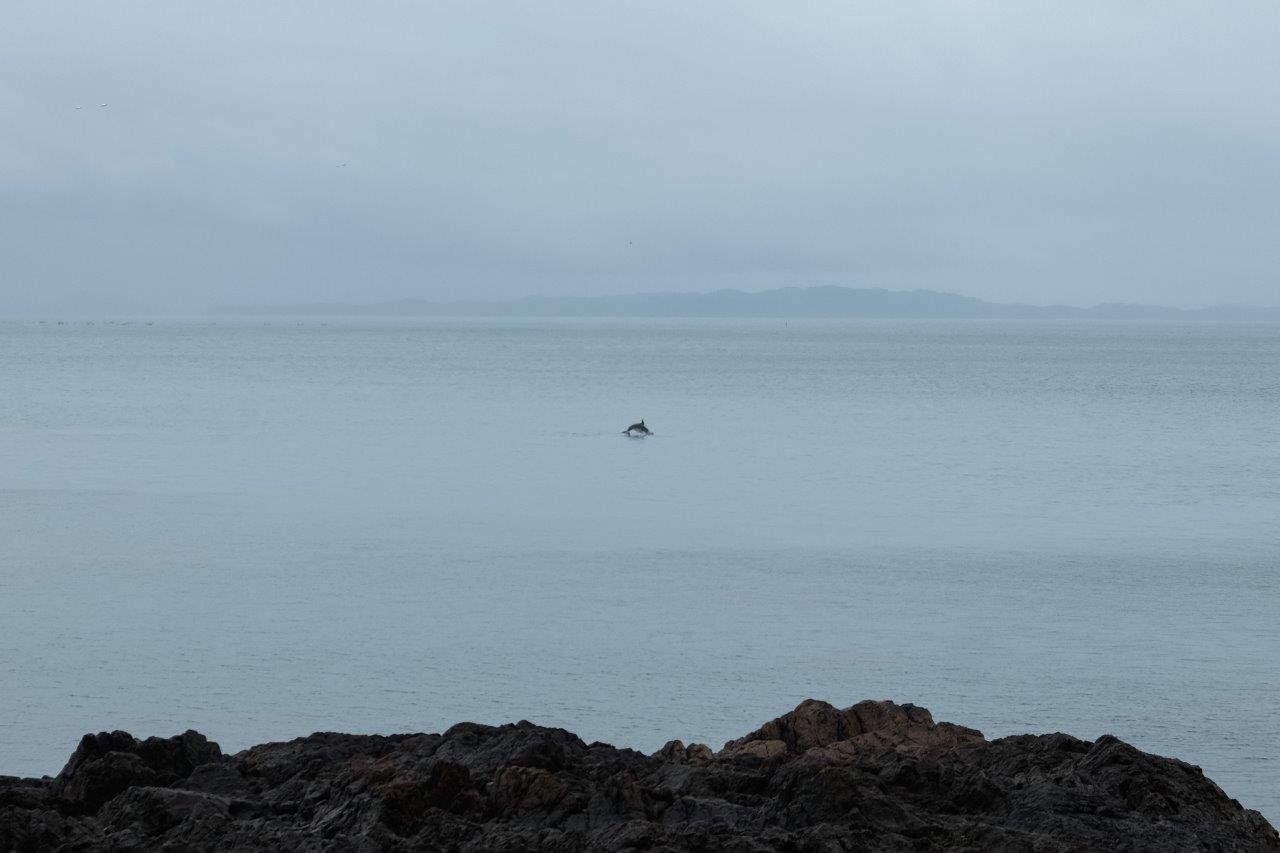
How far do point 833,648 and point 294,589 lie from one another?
7.00m

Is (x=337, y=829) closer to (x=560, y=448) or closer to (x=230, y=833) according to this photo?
(x=230, y=833)

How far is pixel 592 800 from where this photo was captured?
6.97 m

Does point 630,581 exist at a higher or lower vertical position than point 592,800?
lower

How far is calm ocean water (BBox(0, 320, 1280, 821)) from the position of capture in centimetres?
1427

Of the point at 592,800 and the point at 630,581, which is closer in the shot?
the point at 592,800

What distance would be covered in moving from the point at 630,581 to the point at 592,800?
1349 centimetres

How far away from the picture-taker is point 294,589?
19578 millimetres

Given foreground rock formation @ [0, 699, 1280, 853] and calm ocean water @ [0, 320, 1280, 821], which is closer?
foreground rock formation @ [0, 699, 1280, 853]

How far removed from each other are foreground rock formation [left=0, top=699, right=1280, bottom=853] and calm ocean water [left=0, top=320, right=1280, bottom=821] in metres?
4.91

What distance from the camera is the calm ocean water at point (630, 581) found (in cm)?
1427

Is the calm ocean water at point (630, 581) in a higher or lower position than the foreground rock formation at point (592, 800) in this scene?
lower

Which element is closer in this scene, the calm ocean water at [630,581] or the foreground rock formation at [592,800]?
the foreground rock formation at [592,800]

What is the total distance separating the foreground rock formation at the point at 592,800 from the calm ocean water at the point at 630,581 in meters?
4.91

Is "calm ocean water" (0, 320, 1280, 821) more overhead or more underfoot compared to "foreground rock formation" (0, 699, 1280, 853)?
more underfoot
